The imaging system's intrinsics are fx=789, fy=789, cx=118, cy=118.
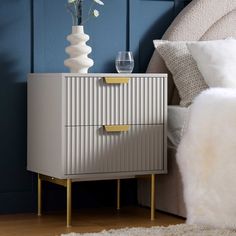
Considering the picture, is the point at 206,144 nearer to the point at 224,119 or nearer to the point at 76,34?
the point at 224,119

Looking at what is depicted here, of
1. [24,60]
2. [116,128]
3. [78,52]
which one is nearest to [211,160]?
[116,128]

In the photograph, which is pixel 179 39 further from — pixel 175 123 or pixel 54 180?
pixel 54 180

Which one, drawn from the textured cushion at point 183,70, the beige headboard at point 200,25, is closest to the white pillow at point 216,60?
the textured cushion at point 183,70

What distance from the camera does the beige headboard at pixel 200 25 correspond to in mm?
4043

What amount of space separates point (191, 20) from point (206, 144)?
1009 millimetres

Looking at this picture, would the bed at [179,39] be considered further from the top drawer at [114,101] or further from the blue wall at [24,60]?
the blue wall at [24,60]

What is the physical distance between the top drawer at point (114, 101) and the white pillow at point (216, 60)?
22 centimetres

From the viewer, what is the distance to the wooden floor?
3457 millimetres

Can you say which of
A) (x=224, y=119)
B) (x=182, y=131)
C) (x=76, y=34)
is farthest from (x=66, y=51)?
(x=224, y=119)

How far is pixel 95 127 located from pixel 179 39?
78 cm

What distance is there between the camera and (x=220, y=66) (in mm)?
3799

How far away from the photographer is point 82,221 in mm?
3689

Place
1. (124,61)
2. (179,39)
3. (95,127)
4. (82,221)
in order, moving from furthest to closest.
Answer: (179,39) < (124,61) < (82,221) < (95,127)

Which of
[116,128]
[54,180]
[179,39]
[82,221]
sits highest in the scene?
[179,39]
